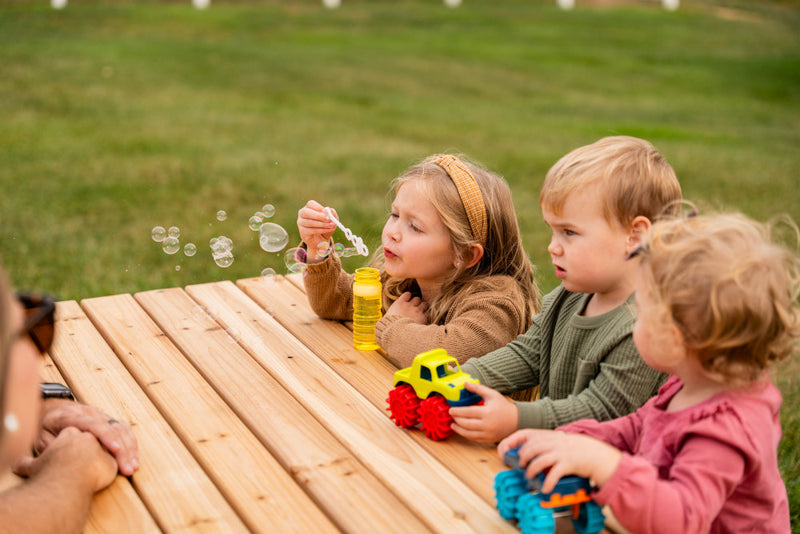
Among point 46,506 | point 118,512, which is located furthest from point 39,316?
point 118,512

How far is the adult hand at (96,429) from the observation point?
2.09 m

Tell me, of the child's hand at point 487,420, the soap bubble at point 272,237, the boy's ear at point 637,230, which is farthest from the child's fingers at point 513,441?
the soap bubble at point 272,237

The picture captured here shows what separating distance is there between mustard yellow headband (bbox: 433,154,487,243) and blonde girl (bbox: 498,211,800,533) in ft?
3.67

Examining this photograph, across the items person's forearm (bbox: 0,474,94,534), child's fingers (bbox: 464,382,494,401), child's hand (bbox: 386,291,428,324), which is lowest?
→ child's hand (bbox: 386,291,428,324)

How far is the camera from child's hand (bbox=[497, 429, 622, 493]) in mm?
1696

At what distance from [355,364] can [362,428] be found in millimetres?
487

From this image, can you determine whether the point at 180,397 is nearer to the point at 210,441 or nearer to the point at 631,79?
the point at 210,441

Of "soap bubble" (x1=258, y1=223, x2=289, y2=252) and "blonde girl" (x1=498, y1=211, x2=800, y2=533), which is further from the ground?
"blonde girl" (x1=498, y1=211, x2=800, y2=533)

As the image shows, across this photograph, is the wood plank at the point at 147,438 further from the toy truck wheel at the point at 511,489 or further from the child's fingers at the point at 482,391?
the child's fingers at the point at 482,391

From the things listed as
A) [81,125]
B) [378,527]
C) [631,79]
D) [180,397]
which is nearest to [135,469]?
[180,397]

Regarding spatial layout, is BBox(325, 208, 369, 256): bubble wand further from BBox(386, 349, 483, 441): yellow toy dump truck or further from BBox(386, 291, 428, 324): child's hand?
BBox(386, 349, 483, 441): yellow toy dump truck

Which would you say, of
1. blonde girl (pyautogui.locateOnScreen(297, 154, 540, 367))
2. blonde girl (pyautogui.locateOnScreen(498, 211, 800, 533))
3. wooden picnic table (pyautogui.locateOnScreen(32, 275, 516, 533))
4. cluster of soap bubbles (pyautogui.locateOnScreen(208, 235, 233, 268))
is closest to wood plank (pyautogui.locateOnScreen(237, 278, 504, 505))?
wooden picnic table (pyautogui.locateOnScreen(32, 275, 516, 533))

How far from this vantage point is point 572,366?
246 cm

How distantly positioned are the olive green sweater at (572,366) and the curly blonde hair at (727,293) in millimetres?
503
